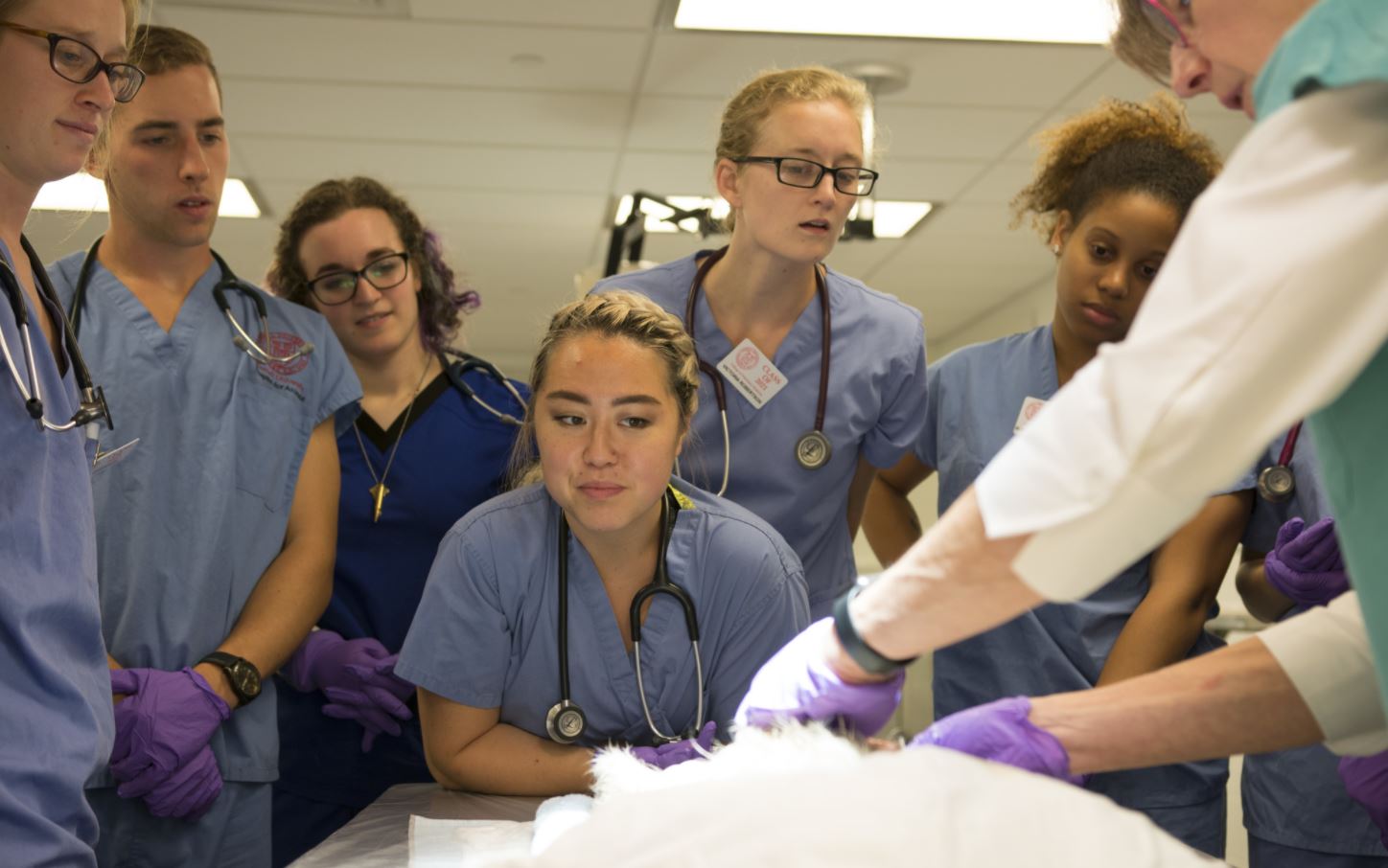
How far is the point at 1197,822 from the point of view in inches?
71.2

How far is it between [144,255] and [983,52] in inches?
93.6

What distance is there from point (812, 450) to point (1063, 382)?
1.46ft

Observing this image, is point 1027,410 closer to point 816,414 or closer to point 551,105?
point 816,414

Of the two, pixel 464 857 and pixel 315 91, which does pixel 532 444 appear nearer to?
pixel 464 857

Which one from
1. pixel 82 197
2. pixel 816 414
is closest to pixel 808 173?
pixel 816 414

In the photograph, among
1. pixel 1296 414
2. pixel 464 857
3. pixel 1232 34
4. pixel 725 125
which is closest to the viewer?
pixel 1296 414

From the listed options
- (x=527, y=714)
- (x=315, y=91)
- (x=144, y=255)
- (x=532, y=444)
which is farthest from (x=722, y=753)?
(x=315, y=91)

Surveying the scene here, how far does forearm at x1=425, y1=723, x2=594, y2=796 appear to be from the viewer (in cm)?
158

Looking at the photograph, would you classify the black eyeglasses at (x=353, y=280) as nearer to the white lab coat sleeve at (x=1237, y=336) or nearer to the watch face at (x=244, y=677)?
the watch face at (x=244, y=677)

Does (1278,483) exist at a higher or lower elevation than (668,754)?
higher

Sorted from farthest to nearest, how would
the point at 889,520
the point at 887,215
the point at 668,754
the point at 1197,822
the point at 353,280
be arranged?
the point at 887,215
the point at 889,520
the point at 353,280
the point at 1197,822
the point at 668,754

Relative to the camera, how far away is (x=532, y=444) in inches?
78.4

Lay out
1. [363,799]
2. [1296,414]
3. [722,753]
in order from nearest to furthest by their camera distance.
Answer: [1296,414] → [722,753] → [363,799]

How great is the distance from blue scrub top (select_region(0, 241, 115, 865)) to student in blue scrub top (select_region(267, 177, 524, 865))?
73cm
